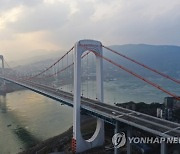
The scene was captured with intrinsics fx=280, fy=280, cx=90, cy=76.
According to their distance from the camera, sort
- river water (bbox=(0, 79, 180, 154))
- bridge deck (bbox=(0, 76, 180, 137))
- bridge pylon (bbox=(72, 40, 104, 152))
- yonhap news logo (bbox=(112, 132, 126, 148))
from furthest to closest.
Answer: river water (bbox=(0, 79, 180, 154)), bridge pylon (bbox=(72, 40, 104, 152)), yonhap news logo (bbox=(112, 132, 126, 148)), bridge deck (bbox=(0, 76, 180, 137))

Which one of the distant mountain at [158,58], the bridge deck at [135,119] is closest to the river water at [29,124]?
the bridge deck at [135,119]

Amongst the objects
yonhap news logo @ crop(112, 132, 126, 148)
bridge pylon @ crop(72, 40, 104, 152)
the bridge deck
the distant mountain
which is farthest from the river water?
the distant mountain

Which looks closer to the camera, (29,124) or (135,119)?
(135,119)

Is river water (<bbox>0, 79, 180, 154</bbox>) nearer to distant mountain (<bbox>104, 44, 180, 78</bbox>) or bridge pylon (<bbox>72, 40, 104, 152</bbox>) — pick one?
bridge pylon (<bbox>72, 40, 104, 152</bbox>)

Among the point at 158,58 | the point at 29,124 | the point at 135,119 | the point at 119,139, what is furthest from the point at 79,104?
the point at 158,58

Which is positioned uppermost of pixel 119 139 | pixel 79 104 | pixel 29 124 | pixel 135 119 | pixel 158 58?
pixel 158 58

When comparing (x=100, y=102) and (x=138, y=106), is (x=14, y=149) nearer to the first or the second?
(x=100, y=102)

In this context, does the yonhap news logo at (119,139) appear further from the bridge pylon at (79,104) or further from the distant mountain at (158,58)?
the distant mountain at (158,58)

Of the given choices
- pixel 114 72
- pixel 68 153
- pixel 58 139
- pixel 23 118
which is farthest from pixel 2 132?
pixel 114 72

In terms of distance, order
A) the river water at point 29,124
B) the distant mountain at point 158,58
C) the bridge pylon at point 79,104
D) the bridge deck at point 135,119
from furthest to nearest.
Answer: the distant mountain at point 158,58 < the river water at point 29,124 < the bridge pylon at point 79,104 < the bridge deck at point 135,119

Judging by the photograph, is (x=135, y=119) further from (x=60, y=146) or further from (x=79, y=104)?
(x=60, y=146)

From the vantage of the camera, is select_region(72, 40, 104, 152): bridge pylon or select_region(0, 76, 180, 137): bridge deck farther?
select_region(72, 40, 104, 152): bridge pylon
